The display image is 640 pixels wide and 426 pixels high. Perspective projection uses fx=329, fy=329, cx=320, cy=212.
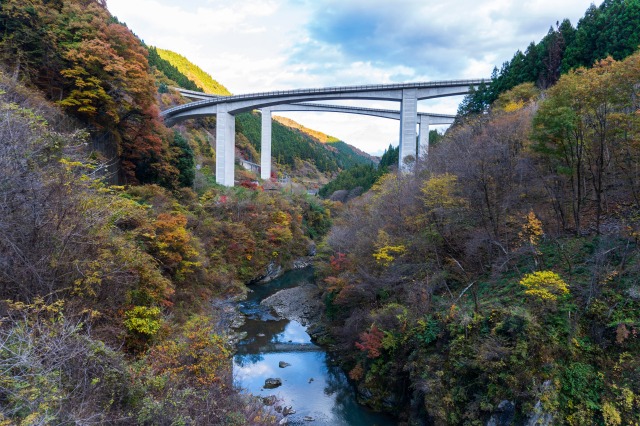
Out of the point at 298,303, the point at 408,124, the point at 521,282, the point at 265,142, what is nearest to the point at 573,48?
the point at 408,124

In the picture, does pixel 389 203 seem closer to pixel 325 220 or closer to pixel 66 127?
pixel 66 127

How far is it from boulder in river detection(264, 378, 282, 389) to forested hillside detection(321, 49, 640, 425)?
3.24 meters

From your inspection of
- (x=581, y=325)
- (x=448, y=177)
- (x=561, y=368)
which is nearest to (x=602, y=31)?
(x=448, y=177)

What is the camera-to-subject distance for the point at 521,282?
9.61 metres

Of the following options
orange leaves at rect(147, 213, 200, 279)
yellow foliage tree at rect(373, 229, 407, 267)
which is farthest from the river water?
yellow foliage tree at rect(373, 229, 407, 267)

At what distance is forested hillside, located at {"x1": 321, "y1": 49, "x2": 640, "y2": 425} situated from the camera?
8.52 meters

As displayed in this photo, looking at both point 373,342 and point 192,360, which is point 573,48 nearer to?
point 373,342

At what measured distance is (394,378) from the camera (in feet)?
40.2

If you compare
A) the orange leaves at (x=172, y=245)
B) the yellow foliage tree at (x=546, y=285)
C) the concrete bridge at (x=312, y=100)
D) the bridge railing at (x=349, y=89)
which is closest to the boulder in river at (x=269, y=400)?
the orange leaves at (x=172, y=245)

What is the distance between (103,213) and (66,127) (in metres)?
8.94

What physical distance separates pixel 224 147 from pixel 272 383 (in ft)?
106

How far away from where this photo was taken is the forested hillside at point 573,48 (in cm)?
2141

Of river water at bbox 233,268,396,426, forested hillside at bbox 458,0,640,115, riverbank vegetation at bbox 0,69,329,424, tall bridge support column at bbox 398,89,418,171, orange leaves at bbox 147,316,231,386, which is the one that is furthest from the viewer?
tall bridge support column at bbox 398,89,418,171

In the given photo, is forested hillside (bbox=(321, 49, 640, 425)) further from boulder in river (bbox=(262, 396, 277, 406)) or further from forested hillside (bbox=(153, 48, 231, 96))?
forested hillside (bbox=(153, 48, 231, 96))
